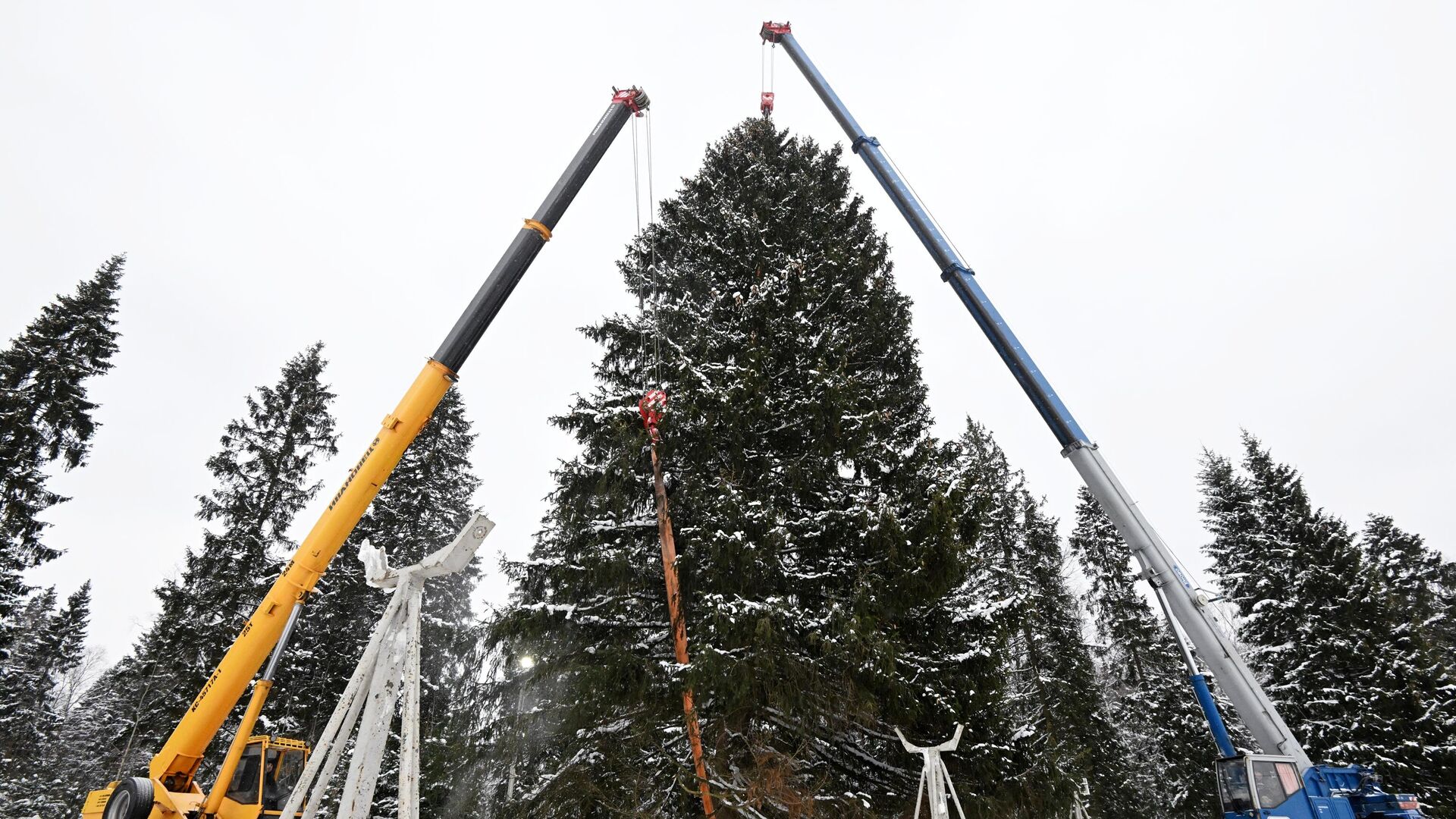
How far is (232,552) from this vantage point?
16.8 meters

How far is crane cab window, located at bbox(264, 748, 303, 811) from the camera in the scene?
31.2ft

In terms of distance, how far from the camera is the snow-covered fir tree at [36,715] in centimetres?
2211

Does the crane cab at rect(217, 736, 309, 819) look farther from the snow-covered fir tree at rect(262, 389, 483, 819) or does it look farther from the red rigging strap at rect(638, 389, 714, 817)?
the red rigging strap at rect(638, 389, 714, 817)

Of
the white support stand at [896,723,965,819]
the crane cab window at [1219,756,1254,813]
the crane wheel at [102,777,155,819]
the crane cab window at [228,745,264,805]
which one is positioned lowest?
the crane wheel at [102,777,155,819]

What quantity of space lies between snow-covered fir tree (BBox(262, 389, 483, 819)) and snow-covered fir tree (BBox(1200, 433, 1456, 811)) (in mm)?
20336

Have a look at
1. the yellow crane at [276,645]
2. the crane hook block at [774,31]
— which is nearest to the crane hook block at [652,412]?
the yellow crane at [276,645]

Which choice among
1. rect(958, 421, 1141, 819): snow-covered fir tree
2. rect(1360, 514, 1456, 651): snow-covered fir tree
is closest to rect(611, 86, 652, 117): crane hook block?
rect(958, 421, 1141, 819): snow-covered fir tree

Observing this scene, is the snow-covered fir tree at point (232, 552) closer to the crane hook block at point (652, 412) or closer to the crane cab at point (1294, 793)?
the crane hook block at point (652, 412)

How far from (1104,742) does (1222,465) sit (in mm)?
10497

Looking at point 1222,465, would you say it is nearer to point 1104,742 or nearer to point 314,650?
point 1104,742

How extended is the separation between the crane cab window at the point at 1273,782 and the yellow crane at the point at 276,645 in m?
12.7

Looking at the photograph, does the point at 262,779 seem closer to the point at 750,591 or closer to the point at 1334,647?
the point at 750,591

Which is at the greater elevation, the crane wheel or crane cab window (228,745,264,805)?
crane cab window (228,745,264,805)

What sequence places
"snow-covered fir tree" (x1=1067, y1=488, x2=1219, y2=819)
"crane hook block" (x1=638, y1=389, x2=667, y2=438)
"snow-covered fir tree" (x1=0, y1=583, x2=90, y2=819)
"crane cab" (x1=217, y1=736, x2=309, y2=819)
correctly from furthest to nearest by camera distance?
"snow-covered fir tree" (x1=0, y1=583, x2=90, y2=819) → "snow-covered fir tree" (x1=1067, y1=488, x2=1219, y2=819) → "crane hook block" (x1=638, y1=389, x2=667, y2=438) → "crane cab" (x1=217, y1=736, x2=309, y2=819)
